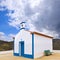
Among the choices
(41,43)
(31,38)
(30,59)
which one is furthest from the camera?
(41,43)

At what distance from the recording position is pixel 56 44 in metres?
30.6

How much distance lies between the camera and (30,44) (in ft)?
62.1

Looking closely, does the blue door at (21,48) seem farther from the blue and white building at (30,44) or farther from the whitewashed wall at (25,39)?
the whitewashed wall at (25,39)

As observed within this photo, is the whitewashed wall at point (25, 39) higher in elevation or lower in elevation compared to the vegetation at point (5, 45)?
higher

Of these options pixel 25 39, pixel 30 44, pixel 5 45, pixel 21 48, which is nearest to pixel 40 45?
pixel 30 44

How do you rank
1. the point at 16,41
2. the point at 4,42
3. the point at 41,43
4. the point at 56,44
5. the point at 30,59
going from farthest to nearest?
the point at 4,42 < the point at 56,44 < the point at 16,41 < the point at 41,43 < the point at 30,59

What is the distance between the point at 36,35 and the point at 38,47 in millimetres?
1524

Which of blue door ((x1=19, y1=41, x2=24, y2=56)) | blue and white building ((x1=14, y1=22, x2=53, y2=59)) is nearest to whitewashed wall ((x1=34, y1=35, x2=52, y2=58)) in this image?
blue and white building ((x1=14, y1=22, x2=53, y2=59))

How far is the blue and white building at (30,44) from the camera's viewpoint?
60.8 ft

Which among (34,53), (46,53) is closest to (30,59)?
Result: (34,53)

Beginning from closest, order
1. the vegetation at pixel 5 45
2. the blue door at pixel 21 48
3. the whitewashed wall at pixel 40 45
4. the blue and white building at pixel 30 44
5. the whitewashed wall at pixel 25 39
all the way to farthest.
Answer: the blue and white building at pixel 30 44 → the whitewashed wall at pixel 40 45 → the whitewashed wall at pixel 25 39 → the blue door at pixel 21 48 → the vegetation at pixel 5 45

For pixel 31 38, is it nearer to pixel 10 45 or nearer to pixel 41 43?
pixel 41 43

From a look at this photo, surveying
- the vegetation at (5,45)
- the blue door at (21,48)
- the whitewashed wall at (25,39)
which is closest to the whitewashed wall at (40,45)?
the whitewashed wall at (25,39)

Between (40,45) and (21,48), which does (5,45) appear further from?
(40,45)
